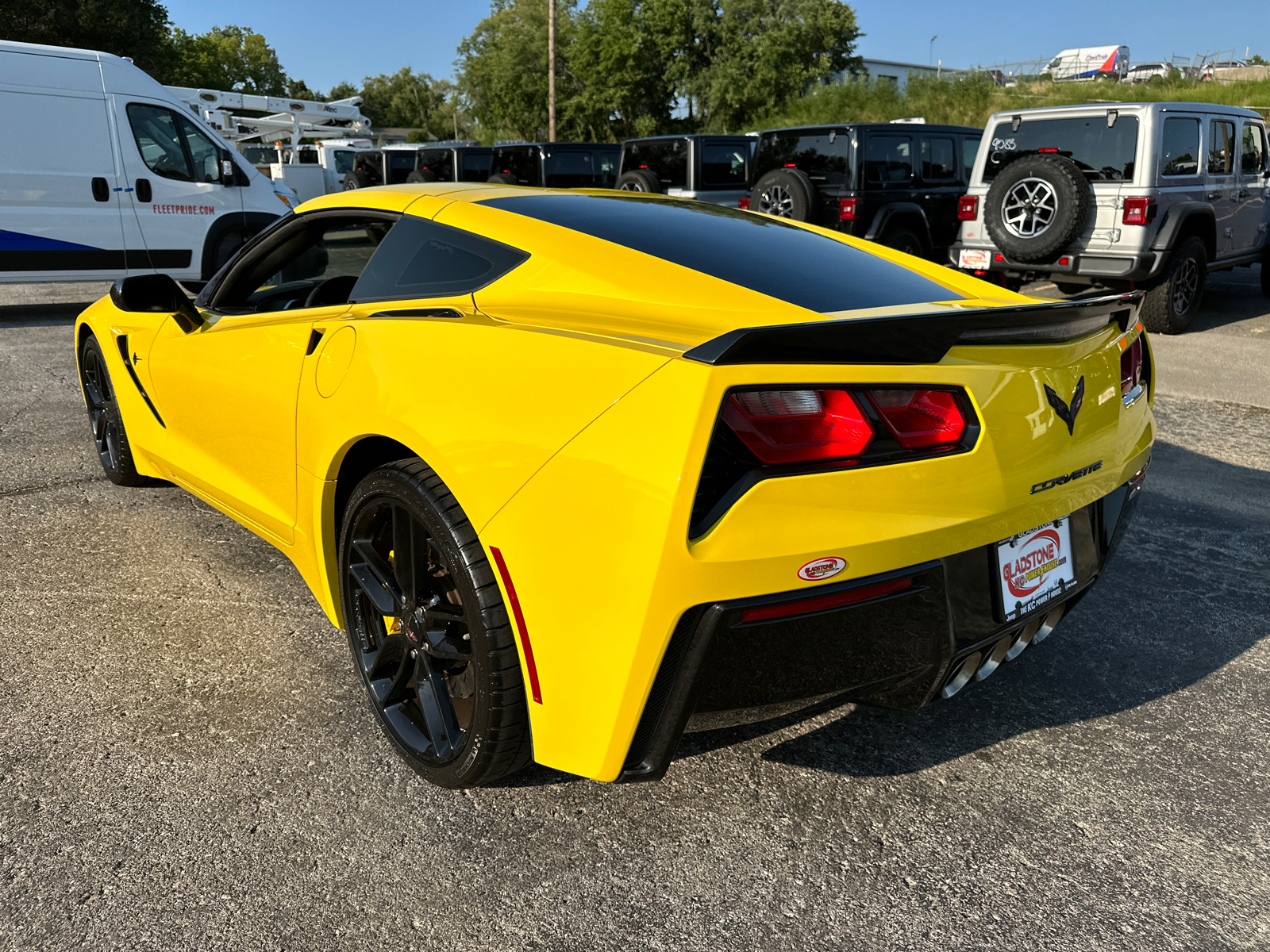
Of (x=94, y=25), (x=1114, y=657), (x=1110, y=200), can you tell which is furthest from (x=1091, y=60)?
(x=1114, y=657)

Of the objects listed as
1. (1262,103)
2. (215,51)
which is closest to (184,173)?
(1262,103)

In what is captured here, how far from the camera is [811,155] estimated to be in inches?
442

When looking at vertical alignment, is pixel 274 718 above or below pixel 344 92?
below

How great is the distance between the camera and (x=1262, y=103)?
79.3ft

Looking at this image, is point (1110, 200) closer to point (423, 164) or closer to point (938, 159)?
point (938, 159)

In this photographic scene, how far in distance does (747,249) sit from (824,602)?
4.10ft

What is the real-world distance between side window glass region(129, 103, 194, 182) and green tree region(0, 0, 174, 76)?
93.4 ft

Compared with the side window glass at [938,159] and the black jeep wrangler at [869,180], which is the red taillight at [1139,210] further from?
the side window glass at [938,159]

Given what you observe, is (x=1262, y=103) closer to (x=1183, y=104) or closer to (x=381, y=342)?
(x=1183, y=104)

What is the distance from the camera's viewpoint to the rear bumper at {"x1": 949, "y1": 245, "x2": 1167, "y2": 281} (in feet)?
27.5

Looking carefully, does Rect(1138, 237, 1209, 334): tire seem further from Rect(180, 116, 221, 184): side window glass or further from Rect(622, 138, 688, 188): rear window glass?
Rect(180, 116, 221, 184): side window glass

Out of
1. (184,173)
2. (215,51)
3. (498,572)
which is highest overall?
(215,51)

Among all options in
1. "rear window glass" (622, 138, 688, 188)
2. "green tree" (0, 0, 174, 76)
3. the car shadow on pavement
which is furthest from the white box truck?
the car shadow on pavement

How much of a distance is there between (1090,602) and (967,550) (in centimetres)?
176
